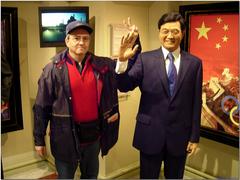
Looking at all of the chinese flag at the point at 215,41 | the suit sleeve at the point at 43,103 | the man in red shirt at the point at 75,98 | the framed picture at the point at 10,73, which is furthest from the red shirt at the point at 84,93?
the chinese flag at the point at 215,41

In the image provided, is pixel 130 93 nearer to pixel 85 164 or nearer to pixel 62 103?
pixel 85 164

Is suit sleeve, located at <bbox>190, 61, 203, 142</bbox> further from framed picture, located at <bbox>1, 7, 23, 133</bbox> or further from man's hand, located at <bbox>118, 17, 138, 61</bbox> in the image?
framed picture, located at <bbox>1, 7, 23, 133</bbox>

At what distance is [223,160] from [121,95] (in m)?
0.99

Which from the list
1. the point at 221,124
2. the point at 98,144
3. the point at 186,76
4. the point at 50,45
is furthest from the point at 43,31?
the point at 221,124

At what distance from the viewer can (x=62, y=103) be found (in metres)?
1.65

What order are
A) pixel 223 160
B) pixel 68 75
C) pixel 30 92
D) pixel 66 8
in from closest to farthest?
1. pixel 68 75
2. pixel 66 8
3. pixel 223 160
4. pixel 30 92

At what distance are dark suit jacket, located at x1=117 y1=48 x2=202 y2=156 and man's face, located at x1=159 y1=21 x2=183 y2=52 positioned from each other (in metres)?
0.08

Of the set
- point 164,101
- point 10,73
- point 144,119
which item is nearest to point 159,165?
point 144,119

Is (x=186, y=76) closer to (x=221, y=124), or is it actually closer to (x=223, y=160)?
(x=221, y=124)

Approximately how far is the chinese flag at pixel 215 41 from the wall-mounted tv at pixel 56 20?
0.87 m

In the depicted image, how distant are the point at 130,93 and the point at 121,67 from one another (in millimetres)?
949

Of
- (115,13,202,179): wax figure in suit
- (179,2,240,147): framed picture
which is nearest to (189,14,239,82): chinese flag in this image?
(179,2,240,147): framed picture

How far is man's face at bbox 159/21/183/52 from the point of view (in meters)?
1.65

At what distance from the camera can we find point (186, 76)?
1691 mm
